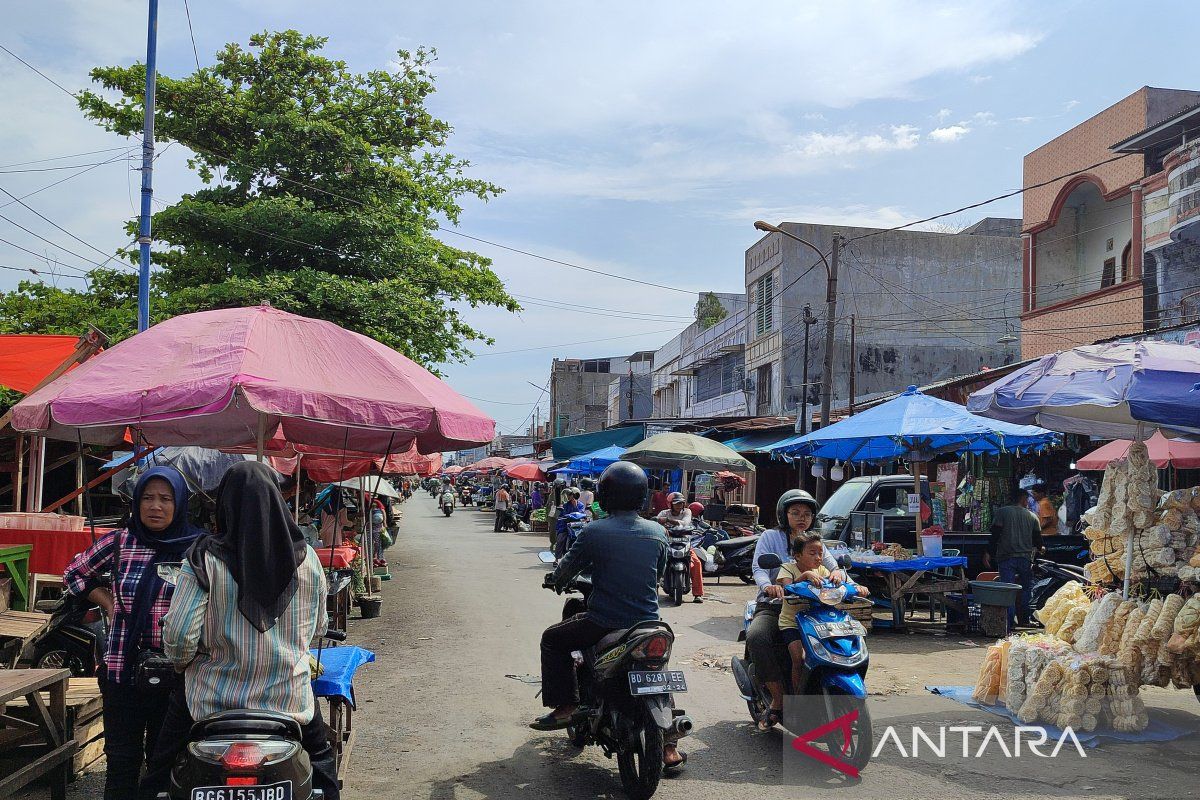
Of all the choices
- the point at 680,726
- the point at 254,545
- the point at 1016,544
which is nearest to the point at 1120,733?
the point at 680,726

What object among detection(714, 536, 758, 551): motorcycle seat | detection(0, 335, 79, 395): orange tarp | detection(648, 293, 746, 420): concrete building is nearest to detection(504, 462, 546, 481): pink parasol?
detection(648, 293, 746, 420): concrete building

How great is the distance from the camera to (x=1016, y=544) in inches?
454

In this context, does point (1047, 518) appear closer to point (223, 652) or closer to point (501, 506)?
point (223, 652)

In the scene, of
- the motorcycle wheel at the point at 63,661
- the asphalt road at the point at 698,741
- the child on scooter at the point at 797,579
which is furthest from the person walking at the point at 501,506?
the child on scooter at the point at 797,579

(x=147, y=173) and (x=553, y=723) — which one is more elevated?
(x=147, y=173)

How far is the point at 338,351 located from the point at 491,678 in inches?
A: 162

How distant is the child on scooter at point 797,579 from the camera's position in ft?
20.2

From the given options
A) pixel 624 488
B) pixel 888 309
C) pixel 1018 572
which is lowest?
pixel 1018 572

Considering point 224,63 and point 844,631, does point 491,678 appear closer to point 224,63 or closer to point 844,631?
point 844,631

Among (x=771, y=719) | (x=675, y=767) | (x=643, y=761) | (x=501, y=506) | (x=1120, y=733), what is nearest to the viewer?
(x=643, y=761)

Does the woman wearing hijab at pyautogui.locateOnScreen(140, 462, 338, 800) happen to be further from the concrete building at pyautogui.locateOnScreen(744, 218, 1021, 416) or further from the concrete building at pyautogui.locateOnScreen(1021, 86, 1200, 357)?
the concrete building at pyautogui.locateOnScreen(744, 218, 1021, 416)

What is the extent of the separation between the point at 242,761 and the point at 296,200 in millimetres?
17275

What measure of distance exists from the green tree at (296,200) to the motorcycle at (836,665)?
567 inches

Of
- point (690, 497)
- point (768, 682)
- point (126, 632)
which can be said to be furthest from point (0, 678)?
point (690, 497)
